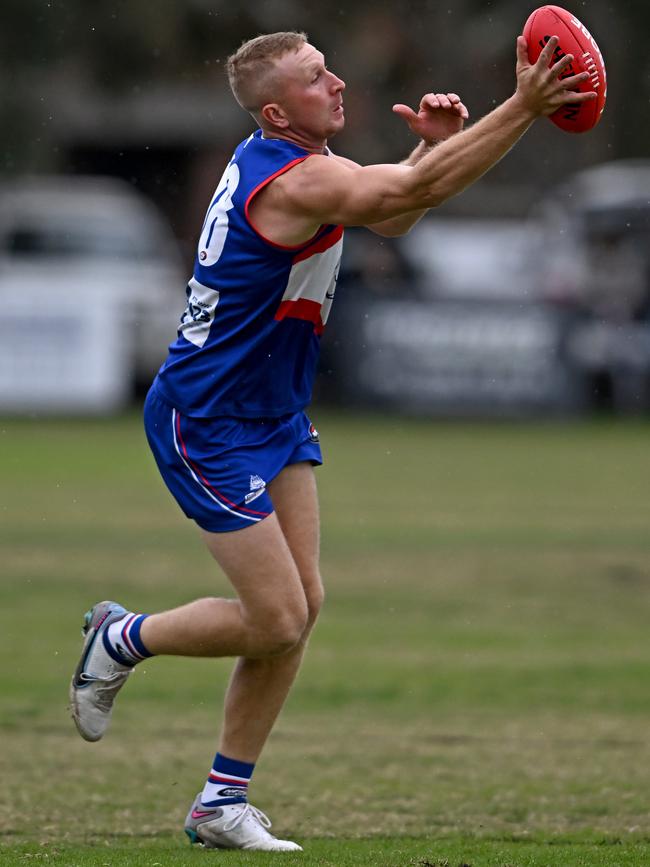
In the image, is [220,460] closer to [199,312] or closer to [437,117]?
[199,312]

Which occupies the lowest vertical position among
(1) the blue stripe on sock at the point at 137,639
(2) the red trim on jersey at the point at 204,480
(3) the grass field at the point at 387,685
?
(3) the grass field at the point at 387,685

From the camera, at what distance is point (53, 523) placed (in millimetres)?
14625

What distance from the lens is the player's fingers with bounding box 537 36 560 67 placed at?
209 inches

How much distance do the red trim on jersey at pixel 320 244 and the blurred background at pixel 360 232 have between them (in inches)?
670

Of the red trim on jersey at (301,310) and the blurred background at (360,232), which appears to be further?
the blurred background at (360,232)

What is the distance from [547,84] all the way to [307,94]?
0.82 meters

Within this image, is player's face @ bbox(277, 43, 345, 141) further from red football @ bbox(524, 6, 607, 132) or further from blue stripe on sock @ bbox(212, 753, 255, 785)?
blue stripe on sock @ bbox(212, 753, 255, 785)

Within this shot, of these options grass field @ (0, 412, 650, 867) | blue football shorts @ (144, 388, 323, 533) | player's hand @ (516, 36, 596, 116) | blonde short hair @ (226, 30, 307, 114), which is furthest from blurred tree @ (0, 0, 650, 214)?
player's hand @ (516, 36, 596, 116)

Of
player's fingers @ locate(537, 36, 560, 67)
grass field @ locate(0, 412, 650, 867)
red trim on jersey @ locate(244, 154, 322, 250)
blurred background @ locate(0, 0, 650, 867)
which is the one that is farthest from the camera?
blurred background @ locate(0, 0, 650, 867)

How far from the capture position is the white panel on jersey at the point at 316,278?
571 centimetres

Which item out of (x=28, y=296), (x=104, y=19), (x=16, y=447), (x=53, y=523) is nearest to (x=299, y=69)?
(x=53, y=523)

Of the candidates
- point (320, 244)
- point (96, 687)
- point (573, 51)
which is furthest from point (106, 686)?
point (573, 51)

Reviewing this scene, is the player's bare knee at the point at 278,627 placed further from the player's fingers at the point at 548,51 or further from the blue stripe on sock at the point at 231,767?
the player's fingers at the point at 548,51

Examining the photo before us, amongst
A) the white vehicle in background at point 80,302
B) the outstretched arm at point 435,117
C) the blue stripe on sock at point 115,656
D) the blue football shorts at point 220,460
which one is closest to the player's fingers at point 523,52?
the outstretched arm at point 435,117
